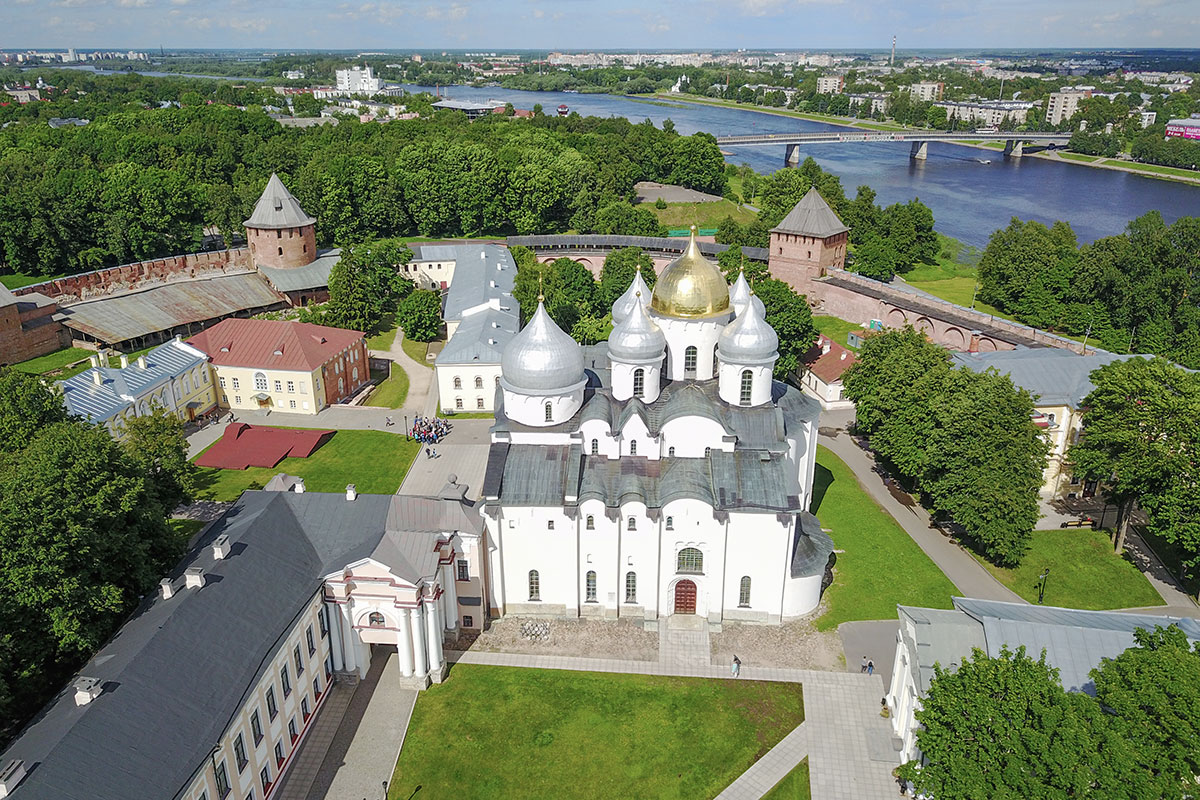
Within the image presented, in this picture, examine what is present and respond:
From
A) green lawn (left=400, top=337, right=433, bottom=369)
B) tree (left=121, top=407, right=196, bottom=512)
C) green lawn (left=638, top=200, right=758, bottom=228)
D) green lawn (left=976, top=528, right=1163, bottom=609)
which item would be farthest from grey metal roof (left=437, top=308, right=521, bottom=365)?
green lawn (left=638, top=200, right=758, bottom=228)

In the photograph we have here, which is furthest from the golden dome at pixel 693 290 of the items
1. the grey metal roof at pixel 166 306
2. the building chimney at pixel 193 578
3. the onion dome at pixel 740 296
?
the grey metal roof at pixel 166 306

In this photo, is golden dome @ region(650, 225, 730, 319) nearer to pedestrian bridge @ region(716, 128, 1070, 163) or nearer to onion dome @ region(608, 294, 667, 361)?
onion dome @ region(608, 294, 667, 361)

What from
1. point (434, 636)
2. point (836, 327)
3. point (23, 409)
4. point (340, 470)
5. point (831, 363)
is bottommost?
point (836, 327)

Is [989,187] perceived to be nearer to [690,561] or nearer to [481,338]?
[481,338]

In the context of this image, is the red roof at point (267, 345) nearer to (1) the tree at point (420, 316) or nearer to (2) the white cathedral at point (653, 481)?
(1) the tree at point (420, 316)

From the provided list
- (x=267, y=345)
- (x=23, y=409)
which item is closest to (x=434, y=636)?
(x=23, y=409)

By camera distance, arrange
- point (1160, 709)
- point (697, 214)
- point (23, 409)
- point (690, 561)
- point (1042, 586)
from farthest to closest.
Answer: point (697, 214) < point (1042, 586) < point (690, 561) < point (23, 409) < point (1160, 709)
